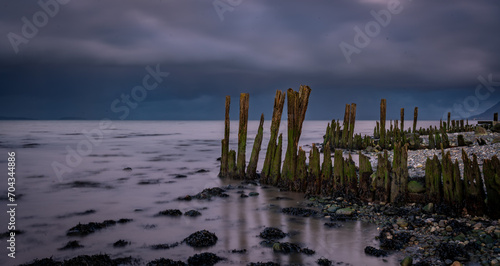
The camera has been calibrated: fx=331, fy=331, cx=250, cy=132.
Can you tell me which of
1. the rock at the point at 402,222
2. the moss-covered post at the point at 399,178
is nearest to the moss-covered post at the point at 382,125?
the moss-covered post at the point at 399,178

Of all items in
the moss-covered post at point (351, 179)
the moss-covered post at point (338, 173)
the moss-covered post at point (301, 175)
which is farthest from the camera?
the moss-covered post at point (301, 175)

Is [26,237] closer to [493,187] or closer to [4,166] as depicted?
[493,187]

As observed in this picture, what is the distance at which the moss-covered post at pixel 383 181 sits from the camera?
7690 mm

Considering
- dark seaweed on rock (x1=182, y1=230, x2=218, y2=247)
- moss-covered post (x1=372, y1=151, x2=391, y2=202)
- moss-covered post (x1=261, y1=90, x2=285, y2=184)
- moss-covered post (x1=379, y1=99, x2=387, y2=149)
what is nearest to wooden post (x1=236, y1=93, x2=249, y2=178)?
moss-covered post (x1=261, y1=90, x2=285, y2=184)

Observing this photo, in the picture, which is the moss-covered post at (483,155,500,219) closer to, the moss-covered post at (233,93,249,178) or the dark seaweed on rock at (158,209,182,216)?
the dark seaweed on rock at (158,209,182,216)

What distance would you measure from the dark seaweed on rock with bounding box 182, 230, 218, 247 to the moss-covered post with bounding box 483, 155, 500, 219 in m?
5.23

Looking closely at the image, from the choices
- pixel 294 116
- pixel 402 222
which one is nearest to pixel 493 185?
pixel 402 222

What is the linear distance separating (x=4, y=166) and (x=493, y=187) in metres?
20.7

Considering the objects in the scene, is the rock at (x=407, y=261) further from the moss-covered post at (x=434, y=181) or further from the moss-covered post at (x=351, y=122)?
the moss-covered post at (x=351, y=122)

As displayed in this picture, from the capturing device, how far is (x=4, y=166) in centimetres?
1736

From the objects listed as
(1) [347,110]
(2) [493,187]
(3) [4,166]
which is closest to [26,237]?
(2) [493,187]

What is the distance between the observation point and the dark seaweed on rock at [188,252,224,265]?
205 inches

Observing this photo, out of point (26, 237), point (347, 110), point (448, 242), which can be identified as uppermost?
point (347, 110)

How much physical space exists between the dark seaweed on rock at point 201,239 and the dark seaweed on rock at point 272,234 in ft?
3.03
